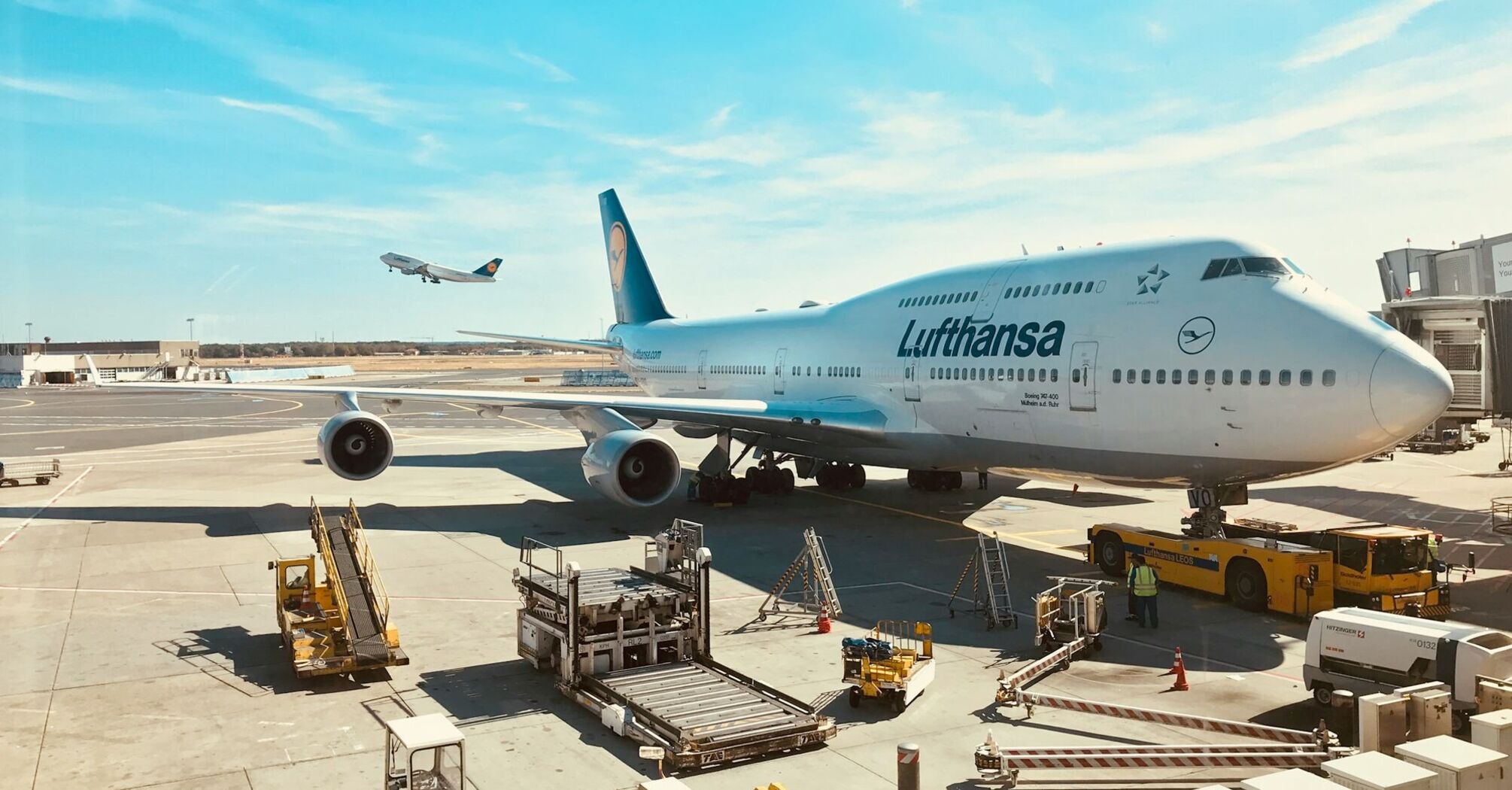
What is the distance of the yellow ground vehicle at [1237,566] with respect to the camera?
596 inches

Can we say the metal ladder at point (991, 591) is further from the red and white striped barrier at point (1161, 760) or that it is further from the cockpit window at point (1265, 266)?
the cockpit window at point (1265, 266)

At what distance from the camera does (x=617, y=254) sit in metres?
39.9

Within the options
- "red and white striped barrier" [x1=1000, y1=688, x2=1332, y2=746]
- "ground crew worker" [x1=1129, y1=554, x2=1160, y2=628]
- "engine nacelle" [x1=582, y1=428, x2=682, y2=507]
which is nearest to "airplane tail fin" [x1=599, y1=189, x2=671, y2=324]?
"engine nacelle" [x1=582, y1=428, x2=682, y2=507]

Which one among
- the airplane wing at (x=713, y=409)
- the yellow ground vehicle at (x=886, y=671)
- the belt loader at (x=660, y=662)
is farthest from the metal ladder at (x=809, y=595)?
the airplane wing at (x=713, y=409)

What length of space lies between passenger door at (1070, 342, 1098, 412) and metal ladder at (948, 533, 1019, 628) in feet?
9.46

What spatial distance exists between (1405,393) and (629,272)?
29.4 meters

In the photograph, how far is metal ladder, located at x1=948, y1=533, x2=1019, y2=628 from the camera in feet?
48.7

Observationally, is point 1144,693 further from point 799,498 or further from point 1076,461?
point 799,498

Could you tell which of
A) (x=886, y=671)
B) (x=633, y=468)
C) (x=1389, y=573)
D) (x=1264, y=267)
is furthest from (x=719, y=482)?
(x=1389, y=573)

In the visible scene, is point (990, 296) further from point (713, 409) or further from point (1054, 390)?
point (713, 409)

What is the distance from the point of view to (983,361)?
19422 mm

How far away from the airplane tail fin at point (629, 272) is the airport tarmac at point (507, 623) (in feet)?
32.7

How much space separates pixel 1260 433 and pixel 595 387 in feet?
235

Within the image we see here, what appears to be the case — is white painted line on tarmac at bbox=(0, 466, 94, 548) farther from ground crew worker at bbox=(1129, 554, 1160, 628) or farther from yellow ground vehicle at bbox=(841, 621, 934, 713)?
ground crew worker at bbox=(1129, 554, 1160, 628)
